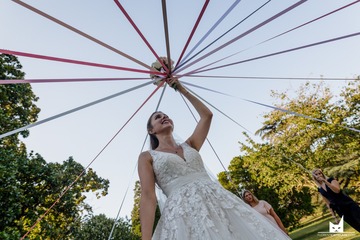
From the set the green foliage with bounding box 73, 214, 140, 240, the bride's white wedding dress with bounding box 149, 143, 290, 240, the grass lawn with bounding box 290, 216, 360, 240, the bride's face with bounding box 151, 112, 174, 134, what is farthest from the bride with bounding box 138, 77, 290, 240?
the green foliage with bounding box 73, 214, 140, 240

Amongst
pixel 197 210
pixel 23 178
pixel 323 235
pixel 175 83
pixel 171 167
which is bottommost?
pixel 197 210

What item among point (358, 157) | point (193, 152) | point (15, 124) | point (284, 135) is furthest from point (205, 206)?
point (358, 157)

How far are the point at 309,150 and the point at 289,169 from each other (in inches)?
61.6

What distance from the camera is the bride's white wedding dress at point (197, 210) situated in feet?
4.41

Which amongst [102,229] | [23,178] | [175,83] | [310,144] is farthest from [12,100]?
[310,144]

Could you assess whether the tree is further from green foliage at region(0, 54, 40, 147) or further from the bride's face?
the bride's face

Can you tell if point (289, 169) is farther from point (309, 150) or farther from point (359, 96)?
point (359, 96)

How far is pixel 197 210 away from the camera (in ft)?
4.79

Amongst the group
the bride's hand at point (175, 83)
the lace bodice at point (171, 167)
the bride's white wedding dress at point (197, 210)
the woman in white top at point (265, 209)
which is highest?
the bride's hand at point (175, 83)

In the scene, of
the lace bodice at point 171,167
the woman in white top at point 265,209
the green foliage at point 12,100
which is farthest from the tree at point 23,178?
the lace bodice at point 171,167

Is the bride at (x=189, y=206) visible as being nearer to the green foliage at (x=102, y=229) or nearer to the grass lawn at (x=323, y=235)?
the grass lawn at (x=323, y=235)

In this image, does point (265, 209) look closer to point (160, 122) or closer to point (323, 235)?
point (160, 122)

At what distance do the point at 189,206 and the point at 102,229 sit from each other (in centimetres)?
1456

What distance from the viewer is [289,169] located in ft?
48.7
